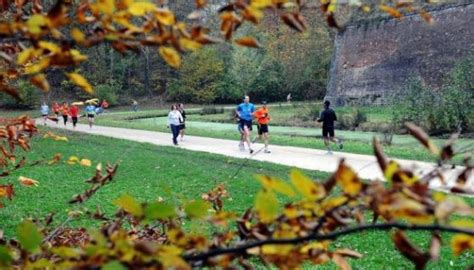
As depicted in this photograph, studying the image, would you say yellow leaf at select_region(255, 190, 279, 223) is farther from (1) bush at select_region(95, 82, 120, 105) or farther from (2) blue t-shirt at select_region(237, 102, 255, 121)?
(1) bush at select_region(95, 82, 120, 105)

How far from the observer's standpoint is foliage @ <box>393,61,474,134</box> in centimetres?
2380

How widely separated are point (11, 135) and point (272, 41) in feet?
192

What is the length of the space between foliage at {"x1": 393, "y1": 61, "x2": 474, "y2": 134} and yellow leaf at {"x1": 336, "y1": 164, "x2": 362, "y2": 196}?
75.0 feet

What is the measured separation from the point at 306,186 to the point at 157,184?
12645 mm

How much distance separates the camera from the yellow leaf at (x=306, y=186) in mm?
1353

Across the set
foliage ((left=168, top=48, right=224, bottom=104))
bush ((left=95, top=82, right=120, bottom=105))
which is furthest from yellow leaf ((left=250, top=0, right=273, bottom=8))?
foliage ((left=168, top=48, right=224, bottom=104))

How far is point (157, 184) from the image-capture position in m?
13.8

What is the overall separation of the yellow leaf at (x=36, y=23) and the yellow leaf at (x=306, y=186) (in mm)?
734

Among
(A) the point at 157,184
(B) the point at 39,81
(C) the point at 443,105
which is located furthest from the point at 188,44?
(C) the point at 443,105

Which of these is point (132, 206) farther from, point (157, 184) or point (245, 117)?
point (245, 117)

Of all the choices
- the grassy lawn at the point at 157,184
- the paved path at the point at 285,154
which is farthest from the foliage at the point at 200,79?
the grassy lawn at the point at 157,184

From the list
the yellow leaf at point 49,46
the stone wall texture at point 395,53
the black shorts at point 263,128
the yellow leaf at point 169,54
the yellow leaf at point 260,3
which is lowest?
the black shorts at point 263,128

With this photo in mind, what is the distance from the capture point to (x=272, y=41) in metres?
60.5

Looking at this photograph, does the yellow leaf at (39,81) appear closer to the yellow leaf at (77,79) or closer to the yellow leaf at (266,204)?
the yellow leaf at (77,79)
